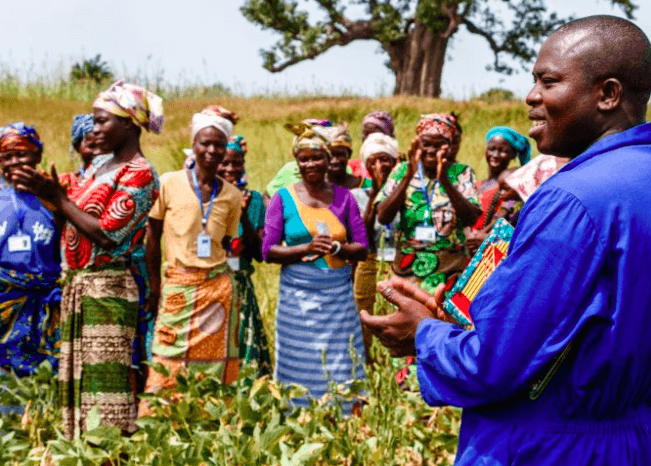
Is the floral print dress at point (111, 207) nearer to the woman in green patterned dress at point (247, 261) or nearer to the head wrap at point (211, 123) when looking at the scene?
the head wrap at point (211, 123)

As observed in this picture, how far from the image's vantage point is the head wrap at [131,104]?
3900mm

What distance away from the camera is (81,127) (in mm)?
4977

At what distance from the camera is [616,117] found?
4.97 feet

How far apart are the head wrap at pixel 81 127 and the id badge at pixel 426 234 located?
1.96 m

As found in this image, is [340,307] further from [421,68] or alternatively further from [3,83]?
[421,68]

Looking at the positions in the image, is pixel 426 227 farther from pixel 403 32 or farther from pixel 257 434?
pixel 403 32

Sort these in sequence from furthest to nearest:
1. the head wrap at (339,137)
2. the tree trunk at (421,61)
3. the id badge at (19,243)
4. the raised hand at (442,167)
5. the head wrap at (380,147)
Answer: the tree trunk at (421,61) < the head wrap at (380,147) < the head wrap at (339,137) < the raised hand at (442,167) < the id badge at (19,243)

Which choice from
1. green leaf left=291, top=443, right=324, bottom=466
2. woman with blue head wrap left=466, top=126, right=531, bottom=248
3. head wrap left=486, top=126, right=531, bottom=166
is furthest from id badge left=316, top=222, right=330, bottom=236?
green leaf left=291, top=443, right=324, bottom=466

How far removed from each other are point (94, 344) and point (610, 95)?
2916 millimetres

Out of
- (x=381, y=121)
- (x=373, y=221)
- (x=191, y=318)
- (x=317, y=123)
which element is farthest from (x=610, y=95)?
(x=381, y=121)

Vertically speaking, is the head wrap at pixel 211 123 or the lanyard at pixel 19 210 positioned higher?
the head wrap at pixel 211 123

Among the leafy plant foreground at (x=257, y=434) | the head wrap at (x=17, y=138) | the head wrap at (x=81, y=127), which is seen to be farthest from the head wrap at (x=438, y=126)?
the head wrap at (x=17, y=138)

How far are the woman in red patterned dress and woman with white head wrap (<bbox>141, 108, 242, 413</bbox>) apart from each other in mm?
344

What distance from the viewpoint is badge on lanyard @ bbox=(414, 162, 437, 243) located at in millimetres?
4555
